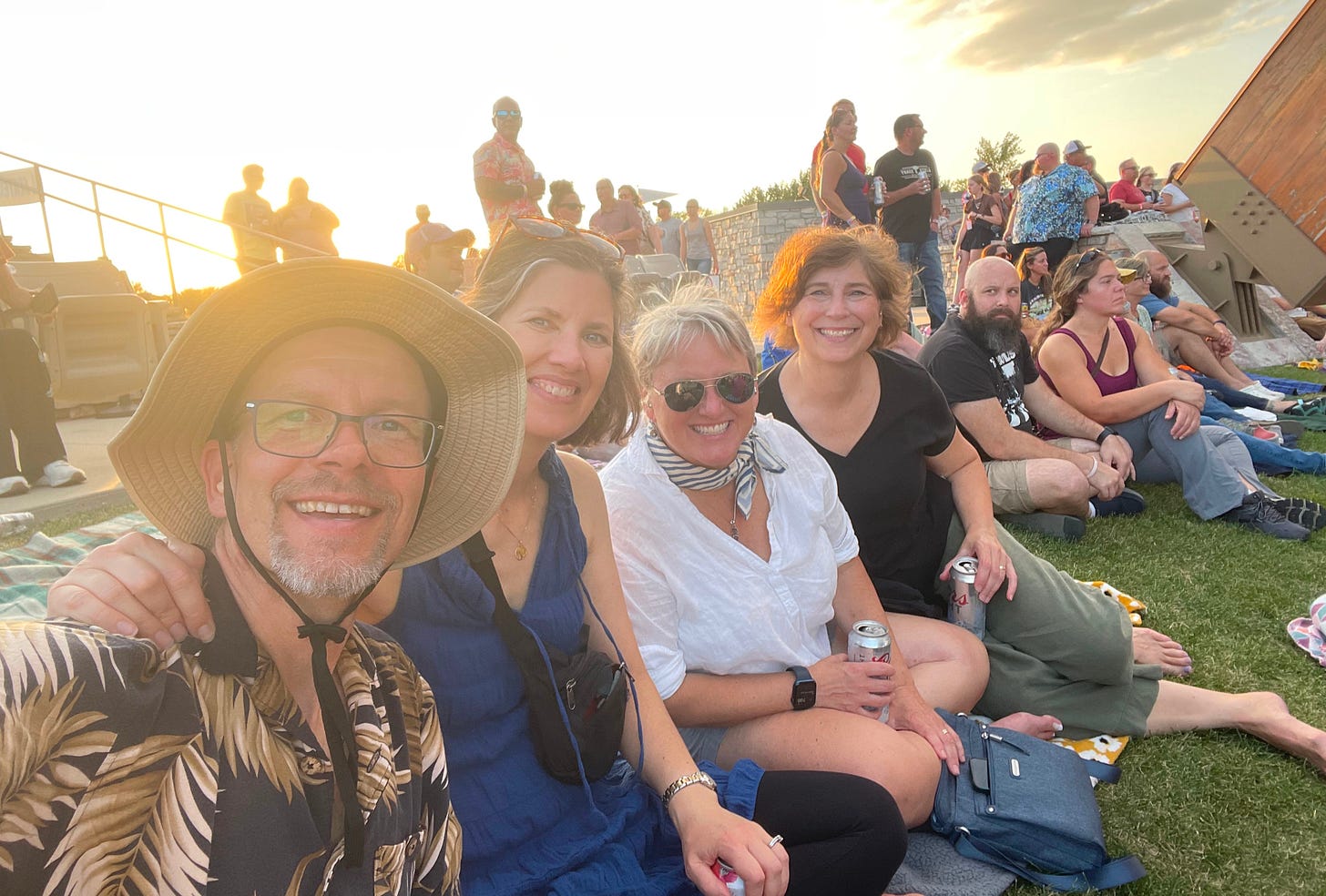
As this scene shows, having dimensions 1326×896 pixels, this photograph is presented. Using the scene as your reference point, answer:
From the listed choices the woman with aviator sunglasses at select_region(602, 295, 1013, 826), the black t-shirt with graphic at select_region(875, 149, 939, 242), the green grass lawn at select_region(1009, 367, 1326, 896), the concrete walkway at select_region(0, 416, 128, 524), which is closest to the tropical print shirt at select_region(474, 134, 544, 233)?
the concrete walkway at select_region(0, 416, 128, 524)

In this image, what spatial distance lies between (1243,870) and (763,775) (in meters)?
1.46

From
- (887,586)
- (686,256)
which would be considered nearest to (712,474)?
(887,586)

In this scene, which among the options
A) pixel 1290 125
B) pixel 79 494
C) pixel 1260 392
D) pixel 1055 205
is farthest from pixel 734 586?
pixel 1260 392

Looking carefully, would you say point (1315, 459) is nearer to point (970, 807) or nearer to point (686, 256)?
point (970, 807)

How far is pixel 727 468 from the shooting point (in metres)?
2.62

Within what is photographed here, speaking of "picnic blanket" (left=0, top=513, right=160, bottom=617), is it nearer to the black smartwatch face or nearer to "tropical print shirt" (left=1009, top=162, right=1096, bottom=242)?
the black smartwatch face

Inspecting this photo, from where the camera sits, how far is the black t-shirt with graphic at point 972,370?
4965 mm

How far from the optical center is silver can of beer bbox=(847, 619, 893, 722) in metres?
2.53

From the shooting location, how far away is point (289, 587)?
132cm

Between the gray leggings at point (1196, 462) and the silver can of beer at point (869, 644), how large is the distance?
3766 mm

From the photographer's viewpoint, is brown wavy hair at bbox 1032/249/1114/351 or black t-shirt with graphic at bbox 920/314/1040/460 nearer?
black t-shirt with graphic at bbox 920/314/1040/460

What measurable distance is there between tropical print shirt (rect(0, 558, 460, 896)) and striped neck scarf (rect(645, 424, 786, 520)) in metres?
1.22

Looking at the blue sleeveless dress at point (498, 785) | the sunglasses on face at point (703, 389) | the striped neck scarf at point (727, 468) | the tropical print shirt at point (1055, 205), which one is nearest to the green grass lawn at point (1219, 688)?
the blue sleeveless dress at point (498, 785)

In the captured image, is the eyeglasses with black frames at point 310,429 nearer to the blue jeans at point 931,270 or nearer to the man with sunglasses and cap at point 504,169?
the man with sunglasses and cap at point 504,169
